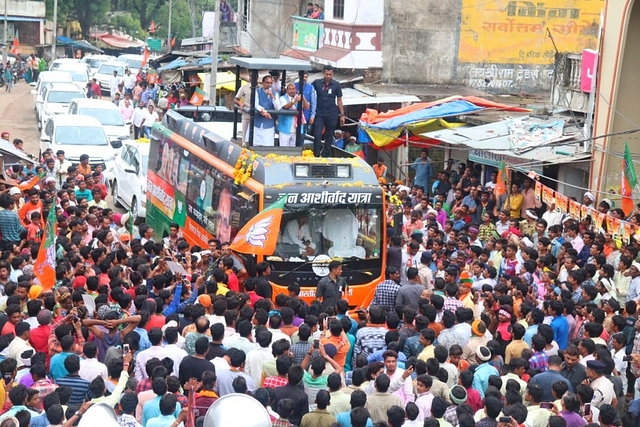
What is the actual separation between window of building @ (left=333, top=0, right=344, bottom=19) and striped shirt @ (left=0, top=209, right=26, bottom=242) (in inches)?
577

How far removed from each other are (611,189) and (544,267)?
5.27 meters

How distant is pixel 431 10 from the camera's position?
27031 millimetres

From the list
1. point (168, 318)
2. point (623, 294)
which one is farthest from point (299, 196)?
point (623, 294)

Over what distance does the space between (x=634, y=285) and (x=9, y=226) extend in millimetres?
8811

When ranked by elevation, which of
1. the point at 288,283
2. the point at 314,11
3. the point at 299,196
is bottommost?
the point at 288,283

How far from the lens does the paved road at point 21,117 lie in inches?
1256

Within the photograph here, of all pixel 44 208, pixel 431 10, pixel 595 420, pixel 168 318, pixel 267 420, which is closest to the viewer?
pixel 267 420

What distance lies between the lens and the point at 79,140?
79.2 ft

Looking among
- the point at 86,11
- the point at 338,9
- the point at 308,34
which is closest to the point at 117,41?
the point at 86,11

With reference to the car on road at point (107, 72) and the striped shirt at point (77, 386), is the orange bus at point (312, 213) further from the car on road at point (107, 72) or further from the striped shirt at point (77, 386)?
the car on road at point (107, 72)

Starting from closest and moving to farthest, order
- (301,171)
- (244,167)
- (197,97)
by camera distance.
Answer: (301,171), (244,167), (197,97)

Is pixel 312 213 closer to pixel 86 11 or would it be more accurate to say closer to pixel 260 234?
pixel 260 234

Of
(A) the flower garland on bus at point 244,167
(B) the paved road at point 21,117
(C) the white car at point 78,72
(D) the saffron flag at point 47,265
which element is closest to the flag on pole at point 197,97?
(B) the paved road at point 21,117

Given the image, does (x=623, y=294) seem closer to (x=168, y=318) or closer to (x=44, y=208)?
(x=168, y=318)
